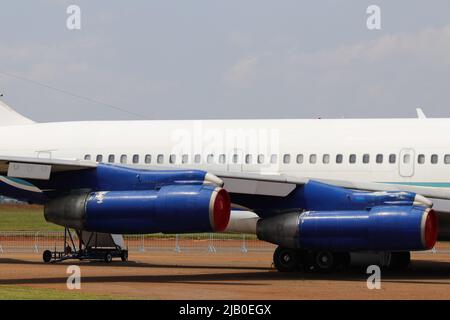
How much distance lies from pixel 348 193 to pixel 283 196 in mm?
1643

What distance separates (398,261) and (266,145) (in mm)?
5444

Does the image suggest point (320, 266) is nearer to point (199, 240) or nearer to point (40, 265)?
point (40, 265)

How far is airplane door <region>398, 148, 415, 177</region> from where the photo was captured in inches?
1123

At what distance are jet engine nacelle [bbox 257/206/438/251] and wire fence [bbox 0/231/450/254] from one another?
1551 centimetres

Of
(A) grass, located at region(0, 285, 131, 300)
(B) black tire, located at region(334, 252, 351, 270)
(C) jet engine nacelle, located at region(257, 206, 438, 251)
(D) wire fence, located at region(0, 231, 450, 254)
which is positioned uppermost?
(C) jet engine nacelle, located at region(257, 206, 438, 251)

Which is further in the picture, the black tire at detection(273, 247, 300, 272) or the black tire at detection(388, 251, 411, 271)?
the black tire at detection(388, 251, 411, 271)

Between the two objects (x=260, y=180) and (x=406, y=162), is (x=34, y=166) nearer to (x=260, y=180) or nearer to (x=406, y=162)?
(x=260, y=180)

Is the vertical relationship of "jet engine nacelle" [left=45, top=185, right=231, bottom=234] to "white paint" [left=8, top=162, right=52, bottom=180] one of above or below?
below

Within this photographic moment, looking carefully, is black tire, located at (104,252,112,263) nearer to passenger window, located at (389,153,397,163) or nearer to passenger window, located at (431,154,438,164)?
passenger window, located at (389,153,397,163)

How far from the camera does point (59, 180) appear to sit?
81.8 feet

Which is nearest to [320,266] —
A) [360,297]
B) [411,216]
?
[411,216]
